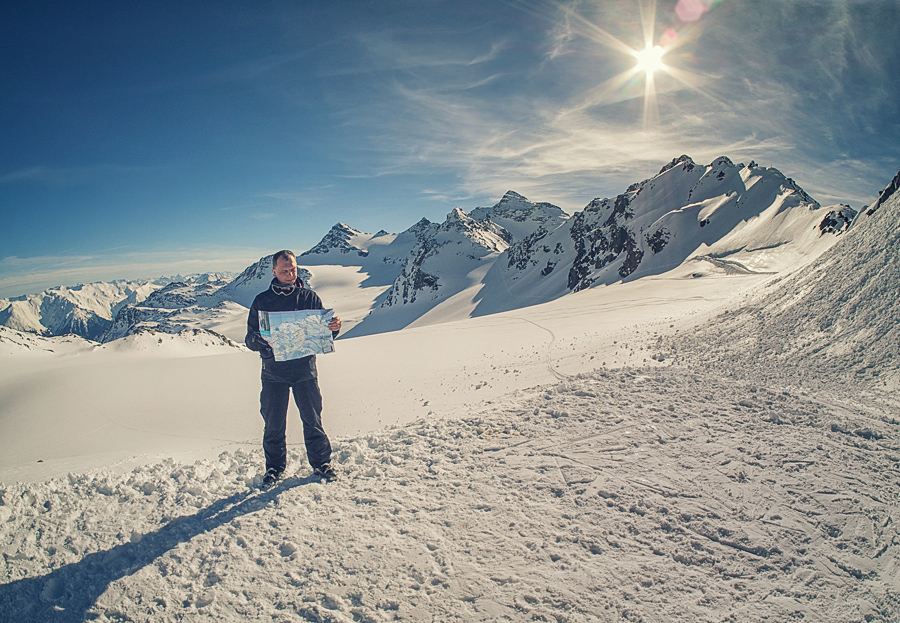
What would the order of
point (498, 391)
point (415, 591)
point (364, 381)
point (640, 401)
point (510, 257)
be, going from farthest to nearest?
point (510, 257)
point (364, 381)
point (498, 391)
point (640, 401)
point (415, 591)

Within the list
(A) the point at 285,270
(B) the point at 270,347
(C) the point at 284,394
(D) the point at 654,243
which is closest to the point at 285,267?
(A) the point at 285,270

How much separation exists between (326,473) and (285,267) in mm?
2350

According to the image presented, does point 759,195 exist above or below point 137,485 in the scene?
above

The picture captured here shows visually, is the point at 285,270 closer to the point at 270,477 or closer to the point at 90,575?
the point at 270,477

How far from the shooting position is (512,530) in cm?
324

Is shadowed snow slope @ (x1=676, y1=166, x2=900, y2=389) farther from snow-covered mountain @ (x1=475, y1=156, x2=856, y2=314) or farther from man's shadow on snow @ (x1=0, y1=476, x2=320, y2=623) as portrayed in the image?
snow-covered mountain @ (x1=475, y1=156, x2=856, y2=314)

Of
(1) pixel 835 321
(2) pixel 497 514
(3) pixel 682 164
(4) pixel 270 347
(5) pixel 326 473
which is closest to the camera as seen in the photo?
(2) pixel 497 514

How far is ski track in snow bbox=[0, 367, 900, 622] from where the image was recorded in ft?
8.53

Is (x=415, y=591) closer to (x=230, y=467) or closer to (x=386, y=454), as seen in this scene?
(x=386, y=454)

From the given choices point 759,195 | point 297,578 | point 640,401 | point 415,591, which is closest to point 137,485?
point 297,578

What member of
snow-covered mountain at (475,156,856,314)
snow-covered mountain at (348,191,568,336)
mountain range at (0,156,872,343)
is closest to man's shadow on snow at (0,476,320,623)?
mountain range at (0,156,872,343)

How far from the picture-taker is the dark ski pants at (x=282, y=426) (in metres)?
4.38

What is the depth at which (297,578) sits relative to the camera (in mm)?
2887

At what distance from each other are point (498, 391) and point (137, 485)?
502 centimetres
